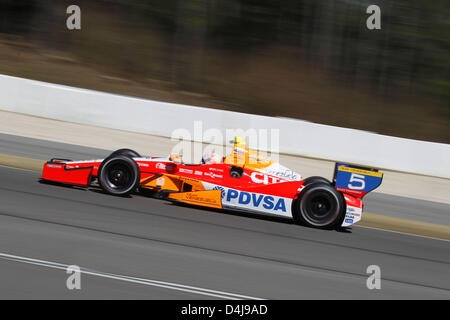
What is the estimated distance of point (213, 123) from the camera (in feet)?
45.4

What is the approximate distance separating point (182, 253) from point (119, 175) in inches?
95.8

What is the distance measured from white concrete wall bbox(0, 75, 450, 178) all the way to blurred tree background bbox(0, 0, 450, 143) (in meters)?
4.67

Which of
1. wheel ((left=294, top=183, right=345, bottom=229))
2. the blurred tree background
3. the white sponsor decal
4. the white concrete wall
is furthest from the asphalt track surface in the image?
the blurred tree background

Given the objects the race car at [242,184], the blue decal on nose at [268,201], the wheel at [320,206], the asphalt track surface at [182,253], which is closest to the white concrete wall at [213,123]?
the asphalt track surface at [182,253]

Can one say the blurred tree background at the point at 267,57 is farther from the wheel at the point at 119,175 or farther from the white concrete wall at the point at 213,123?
the wheel at the point at 119,175

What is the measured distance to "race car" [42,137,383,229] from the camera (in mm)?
8156

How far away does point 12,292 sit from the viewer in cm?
495

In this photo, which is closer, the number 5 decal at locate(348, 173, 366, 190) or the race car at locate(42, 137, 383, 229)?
the race car at locate(42, 137, 383, 229)

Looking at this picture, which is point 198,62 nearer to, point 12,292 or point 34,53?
point 34,53

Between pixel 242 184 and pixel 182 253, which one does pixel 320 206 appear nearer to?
pixel 242 184

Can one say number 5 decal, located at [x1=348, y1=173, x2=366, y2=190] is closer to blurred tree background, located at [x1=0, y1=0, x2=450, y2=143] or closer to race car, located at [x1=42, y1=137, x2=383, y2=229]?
race car, located at [x1=42, y1=137, x2=383, y2=229]

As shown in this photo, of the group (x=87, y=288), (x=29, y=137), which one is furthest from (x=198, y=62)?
(x=87, y=288)

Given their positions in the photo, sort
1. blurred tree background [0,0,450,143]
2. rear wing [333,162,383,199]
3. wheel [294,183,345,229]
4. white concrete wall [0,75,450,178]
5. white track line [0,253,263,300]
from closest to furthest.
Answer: white track line [0,253,263,300] < wheel [294,183,345,229] < rear wing [333,162,383,199] < white concrete wall [0,75,450,178] < blurred tree background [0,0,450,143]

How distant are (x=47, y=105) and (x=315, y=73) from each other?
977 cm
